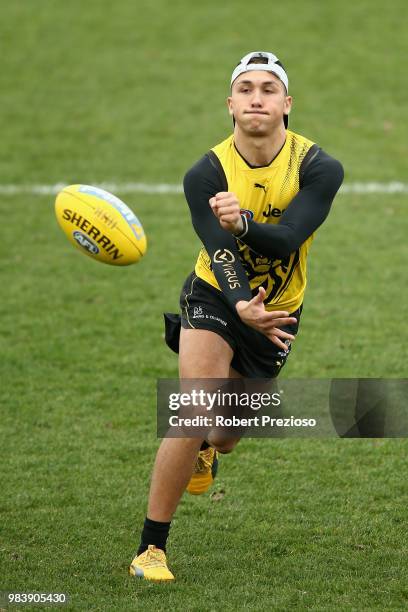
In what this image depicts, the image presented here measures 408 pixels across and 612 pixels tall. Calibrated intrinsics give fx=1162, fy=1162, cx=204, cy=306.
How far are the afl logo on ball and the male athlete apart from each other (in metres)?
0.86

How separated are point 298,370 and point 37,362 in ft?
6.68

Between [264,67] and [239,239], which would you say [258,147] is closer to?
[264,67]

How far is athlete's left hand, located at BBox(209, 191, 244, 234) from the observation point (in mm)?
5262

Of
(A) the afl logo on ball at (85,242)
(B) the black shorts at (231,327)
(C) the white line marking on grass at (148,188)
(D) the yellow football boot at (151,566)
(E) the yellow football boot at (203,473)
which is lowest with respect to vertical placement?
(D) the yellow football boot at (151,566)

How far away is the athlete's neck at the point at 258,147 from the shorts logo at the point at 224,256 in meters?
0.50

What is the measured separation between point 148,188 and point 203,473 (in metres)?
7.72

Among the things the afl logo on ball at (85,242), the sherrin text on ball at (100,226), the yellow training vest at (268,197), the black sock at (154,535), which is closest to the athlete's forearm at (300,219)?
the yellow training vest at (268,197)

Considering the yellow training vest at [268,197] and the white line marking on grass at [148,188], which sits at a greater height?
the white line marking on grass at [148,188]

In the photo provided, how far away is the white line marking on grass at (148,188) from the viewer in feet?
44.8

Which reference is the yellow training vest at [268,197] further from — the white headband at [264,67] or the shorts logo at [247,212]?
the white headband at [264,67]

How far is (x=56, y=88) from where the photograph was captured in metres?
17.2

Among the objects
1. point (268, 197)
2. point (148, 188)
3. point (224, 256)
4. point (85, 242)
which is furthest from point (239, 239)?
point (148, 188)

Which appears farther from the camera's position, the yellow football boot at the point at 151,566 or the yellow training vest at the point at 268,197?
the yellow training vest at the point at 268,197

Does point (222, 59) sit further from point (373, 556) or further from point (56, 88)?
point (373, 556)
